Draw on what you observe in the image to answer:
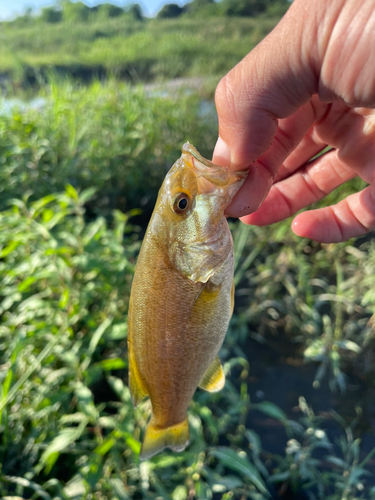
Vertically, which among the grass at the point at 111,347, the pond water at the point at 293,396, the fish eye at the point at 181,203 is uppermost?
the fish eye at the point at 181,203

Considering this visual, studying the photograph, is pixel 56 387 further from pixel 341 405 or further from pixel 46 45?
pixel 46 45

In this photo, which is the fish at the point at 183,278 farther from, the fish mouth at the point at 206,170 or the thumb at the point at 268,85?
the thumb at the point at 268,85

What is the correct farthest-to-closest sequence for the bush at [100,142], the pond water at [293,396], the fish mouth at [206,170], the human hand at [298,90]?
1. the bush at [100,142]
2. the pond water at [293,396]
3. the fish mouth at [206,170]
4. the human hand at [298,90]

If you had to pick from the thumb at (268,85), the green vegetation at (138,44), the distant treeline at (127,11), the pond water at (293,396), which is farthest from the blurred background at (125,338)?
the distant treeline at (127,11)

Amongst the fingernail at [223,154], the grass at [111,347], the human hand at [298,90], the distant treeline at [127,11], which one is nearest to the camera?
the human hand at [298,90]

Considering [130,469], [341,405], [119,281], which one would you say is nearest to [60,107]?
[119,281]

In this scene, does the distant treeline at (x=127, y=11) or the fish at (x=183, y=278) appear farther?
the distant treeline at (x=127, y=11)
